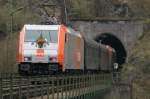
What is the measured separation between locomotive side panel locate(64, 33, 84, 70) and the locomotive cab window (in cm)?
93

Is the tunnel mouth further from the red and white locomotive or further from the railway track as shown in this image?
the railway track

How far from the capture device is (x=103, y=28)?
3593 inches

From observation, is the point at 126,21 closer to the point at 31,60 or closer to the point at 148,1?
the point at 148,1

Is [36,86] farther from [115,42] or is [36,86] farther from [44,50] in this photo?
[115,42]

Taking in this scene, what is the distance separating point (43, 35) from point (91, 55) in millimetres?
15115

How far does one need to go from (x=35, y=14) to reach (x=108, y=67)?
53.4 ft

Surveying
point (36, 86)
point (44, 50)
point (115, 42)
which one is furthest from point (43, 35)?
point (115, 42)

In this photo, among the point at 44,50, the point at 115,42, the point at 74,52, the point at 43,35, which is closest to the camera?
the point at 44,50

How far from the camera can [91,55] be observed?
5328 centimetres

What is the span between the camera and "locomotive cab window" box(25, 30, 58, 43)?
38.3 metres

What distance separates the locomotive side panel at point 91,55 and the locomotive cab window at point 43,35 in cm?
1028

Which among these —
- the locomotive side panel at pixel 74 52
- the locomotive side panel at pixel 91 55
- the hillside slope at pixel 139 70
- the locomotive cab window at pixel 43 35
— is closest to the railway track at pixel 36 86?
the locomotive cab window at pixel 43 35

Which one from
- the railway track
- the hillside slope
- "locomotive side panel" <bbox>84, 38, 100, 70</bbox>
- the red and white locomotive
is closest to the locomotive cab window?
the red and white locomotive

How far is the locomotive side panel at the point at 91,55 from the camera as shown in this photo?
50013 mm
